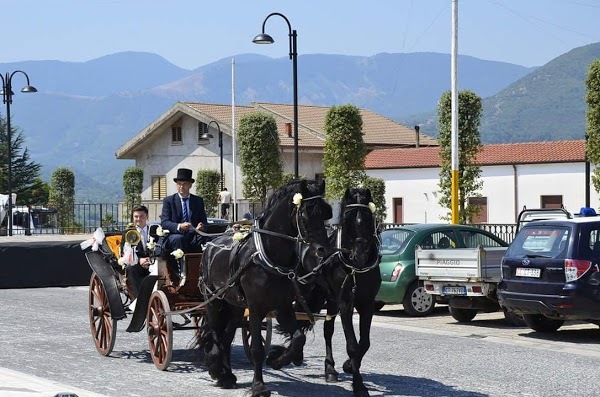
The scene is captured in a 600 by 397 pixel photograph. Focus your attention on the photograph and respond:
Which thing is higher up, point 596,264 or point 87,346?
point 596,264

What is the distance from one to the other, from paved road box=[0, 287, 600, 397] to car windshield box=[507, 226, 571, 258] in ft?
4.19

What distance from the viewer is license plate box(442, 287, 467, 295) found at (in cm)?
1845

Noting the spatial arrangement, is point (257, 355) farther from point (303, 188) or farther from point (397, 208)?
point (397, 208)

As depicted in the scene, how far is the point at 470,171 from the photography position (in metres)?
35.1

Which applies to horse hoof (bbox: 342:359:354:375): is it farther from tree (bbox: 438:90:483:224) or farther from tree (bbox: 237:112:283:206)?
tree (bbox: 237:112:283:206)

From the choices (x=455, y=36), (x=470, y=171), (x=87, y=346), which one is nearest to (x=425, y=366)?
(x=87, y=346)

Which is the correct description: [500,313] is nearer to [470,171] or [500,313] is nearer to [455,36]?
[455,36]

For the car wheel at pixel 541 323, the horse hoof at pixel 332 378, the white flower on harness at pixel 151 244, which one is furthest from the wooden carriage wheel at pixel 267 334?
the car wheel at pixel 541 323

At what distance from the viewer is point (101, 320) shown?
1509cm

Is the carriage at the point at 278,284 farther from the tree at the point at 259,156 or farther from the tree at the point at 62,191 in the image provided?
the tree at the point at 62,191

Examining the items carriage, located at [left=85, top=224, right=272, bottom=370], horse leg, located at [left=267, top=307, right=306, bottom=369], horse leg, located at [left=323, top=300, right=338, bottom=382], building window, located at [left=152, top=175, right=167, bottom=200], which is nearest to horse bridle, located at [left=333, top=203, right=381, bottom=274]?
horse leg, located at [left=323, top=300, right=338, bottom=382]

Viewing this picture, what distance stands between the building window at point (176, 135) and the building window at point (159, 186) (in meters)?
2.36

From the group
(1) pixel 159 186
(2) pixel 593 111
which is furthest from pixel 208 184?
(2) pixel 593 111

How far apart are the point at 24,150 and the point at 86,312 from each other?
72546mm
